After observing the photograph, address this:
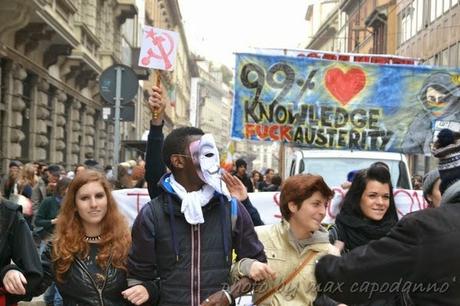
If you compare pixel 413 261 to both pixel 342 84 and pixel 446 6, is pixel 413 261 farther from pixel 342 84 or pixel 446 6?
pixel 446 6

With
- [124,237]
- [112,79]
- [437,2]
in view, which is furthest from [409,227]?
[437,2]

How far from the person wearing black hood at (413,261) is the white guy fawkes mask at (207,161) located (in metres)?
1.40

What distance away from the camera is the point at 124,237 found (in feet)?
12.8

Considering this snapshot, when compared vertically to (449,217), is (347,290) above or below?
below

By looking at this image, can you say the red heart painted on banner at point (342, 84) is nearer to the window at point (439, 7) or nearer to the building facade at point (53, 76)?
the building facade at point (53, 76)

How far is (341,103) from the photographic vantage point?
487 inches

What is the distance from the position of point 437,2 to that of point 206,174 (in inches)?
1177

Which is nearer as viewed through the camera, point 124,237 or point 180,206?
point 180,206

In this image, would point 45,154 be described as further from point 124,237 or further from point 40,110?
point 124,237

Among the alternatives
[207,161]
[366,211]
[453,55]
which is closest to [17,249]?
[207,161]

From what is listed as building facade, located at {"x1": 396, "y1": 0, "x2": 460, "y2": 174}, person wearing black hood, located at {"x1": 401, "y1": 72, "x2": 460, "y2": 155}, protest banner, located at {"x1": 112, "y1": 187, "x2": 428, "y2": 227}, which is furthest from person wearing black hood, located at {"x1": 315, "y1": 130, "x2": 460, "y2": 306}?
building facade, located at {"x1": 396, "y1": 0, "x2": 460, "y2": 174}

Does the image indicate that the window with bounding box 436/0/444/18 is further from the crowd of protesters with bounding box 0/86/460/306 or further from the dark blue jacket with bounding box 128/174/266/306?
the dark blue jacket with bounding box 128/174/266/306

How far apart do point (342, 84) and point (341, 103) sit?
1.12ft

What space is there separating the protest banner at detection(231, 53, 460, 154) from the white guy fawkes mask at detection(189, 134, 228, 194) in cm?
826
